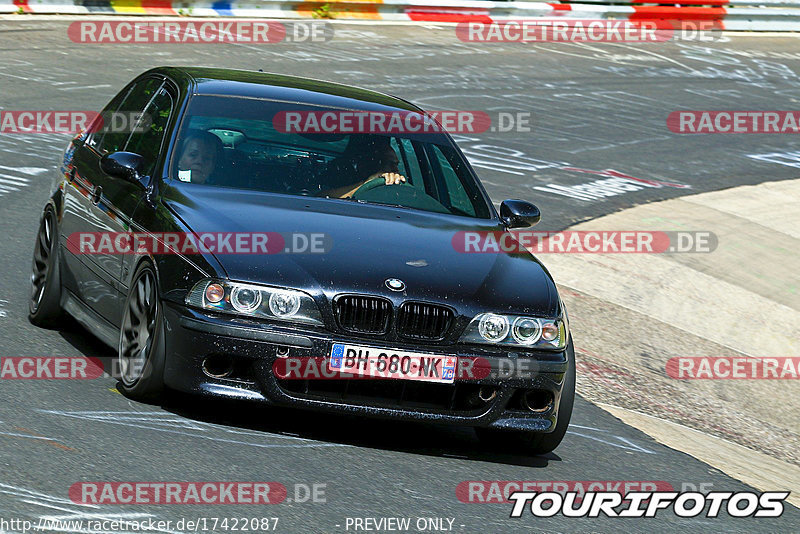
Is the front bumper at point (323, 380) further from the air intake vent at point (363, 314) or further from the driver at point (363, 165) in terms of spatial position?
the driver at point (363, 165)

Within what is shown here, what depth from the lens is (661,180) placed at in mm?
16047

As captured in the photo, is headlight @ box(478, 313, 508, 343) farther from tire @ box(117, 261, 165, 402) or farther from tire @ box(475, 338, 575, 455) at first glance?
tire @ box(117, 261, 165, 402)

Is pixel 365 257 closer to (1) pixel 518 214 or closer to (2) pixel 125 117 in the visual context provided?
(1) pixel 518 214

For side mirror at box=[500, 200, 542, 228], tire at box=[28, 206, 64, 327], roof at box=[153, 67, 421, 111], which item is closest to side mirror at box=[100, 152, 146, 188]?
roof at box=[153, 67, 421, 111]

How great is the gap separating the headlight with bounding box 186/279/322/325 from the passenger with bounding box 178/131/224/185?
45.2 inches

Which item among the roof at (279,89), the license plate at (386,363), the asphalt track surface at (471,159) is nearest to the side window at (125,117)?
the roof at (279,89)

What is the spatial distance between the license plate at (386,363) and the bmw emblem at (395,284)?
28 centimetres

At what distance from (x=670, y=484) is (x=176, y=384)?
240 cm

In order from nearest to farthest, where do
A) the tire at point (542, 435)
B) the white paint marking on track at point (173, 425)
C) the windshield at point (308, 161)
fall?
1. the white paint marking on track at point (173, 425)
2. the tire at point (542, 435)
3. the windshield at point (308, 161)

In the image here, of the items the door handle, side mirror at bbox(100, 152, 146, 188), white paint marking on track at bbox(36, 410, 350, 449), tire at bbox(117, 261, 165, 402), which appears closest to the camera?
white paint marking on track at bbox(36, 410, 350, 449)

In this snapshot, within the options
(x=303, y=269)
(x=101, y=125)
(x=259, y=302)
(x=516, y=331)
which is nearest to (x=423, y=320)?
(x=516, y=331)

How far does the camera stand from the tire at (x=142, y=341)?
6.13 metres

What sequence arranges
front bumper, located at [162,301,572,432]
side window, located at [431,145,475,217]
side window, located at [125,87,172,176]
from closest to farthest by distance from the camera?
front bumper, located at [162,301,572,432]
side window, located at [125,87,172,176]
side window, located at [431,145,475,217]

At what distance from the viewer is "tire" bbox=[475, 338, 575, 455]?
6547mm
